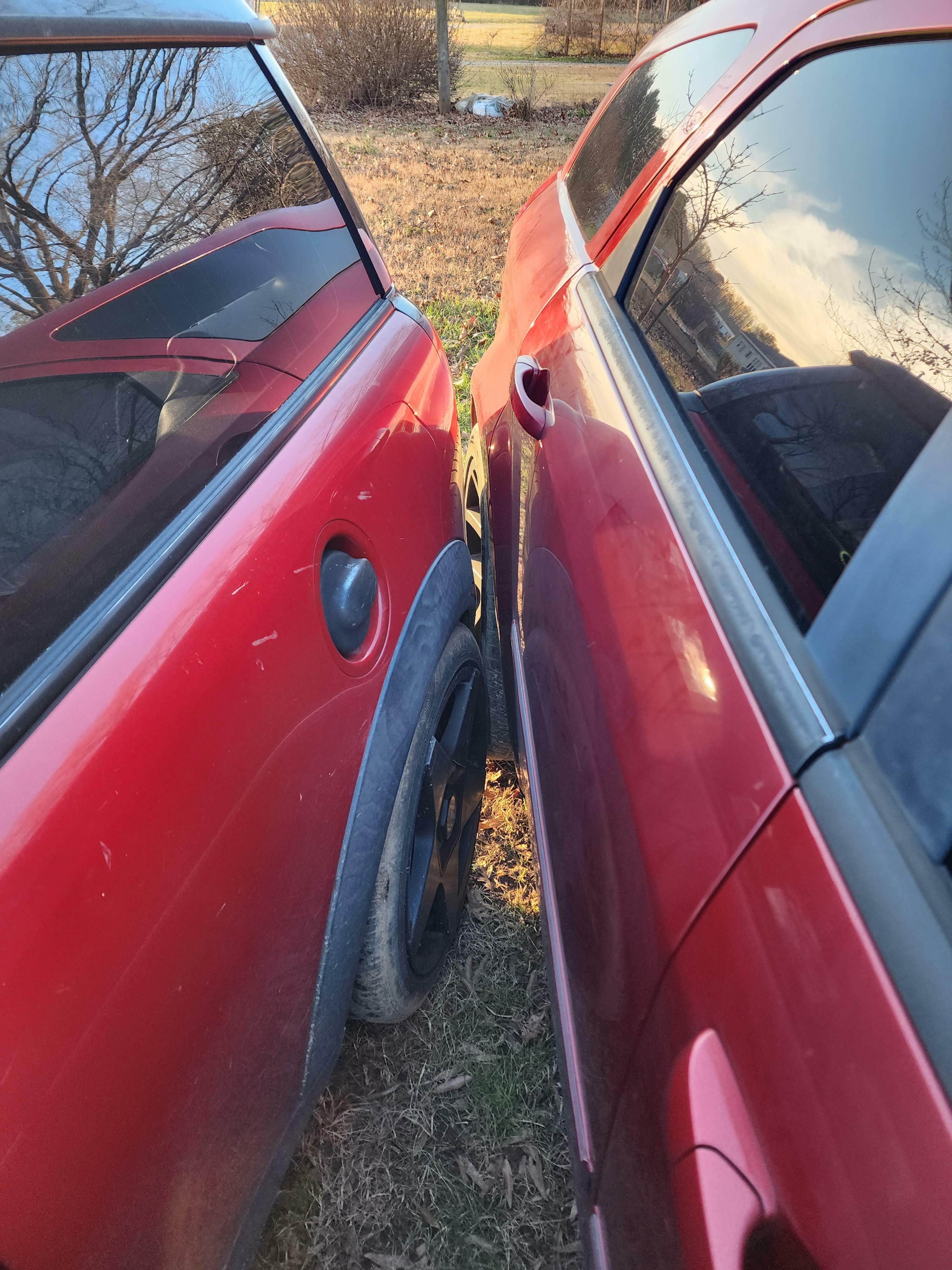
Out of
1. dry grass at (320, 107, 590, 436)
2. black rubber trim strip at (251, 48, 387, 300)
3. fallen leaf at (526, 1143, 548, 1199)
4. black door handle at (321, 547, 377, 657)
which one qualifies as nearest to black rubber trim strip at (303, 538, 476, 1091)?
black door handle at (321, 547, 377, 657)

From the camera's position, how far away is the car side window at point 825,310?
0.84 meters

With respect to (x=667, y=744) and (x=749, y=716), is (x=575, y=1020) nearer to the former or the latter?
(x=667, y=744)

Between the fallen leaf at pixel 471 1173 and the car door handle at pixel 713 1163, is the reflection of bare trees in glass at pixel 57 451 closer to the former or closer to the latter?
the car door handle at pixel 713 1163

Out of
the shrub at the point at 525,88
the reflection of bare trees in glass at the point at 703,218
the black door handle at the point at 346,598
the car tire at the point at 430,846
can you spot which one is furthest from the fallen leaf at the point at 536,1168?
the shrub at the point at 525,88

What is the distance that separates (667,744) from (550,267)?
1767 mm

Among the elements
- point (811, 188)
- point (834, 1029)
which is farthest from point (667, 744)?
point (811, 188)

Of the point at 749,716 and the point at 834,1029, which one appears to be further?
the point at 749,716

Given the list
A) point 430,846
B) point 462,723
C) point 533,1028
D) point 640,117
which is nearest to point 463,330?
point 640,117

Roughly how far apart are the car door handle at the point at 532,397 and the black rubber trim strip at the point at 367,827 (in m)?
0.49

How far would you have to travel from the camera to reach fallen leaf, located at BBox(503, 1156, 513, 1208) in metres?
1.58

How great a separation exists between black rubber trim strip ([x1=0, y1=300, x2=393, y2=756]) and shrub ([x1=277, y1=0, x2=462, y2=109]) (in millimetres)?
15787

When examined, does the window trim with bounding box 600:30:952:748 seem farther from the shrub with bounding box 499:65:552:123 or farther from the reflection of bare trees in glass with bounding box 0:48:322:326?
the shrub with bounding box 499:65:552:123

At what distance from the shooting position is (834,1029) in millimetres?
616

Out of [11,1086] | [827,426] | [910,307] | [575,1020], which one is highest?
[910,307]
